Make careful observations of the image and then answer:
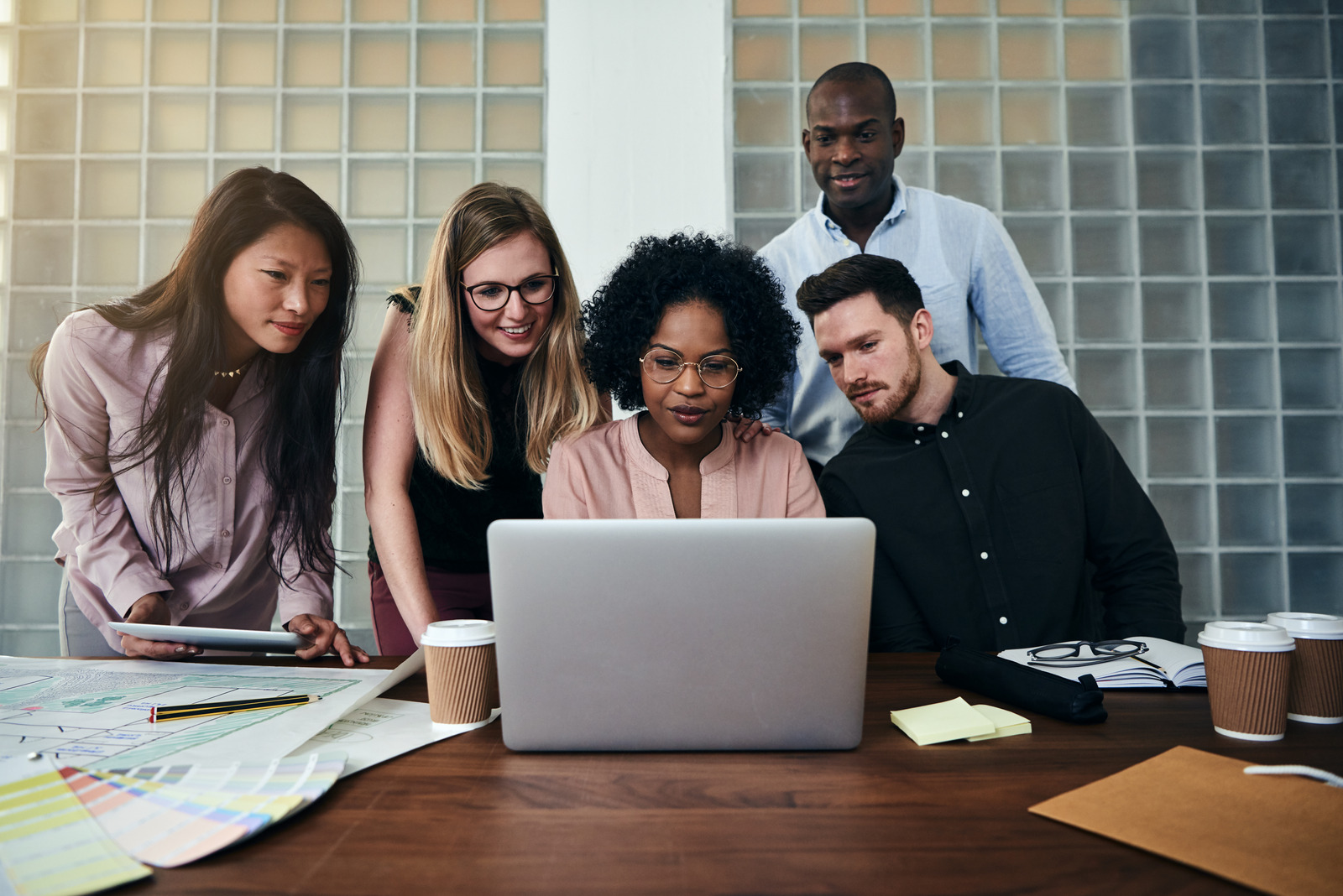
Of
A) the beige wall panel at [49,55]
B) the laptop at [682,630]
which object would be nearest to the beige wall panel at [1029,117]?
the laptop at [682,630]

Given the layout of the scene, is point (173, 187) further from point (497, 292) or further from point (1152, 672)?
point (1152, 672)

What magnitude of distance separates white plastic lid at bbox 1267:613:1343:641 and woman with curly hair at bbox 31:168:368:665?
1608 millimetres

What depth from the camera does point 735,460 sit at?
1.72 metres

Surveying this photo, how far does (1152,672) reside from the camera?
1.08 metres

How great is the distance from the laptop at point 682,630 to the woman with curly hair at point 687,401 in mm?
828

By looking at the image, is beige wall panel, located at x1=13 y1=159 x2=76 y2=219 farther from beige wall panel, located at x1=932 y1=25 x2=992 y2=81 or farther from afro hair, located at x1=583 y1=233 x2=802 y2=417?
beige wall panel, located at x1=932 y1=25 x2=992 y2=81

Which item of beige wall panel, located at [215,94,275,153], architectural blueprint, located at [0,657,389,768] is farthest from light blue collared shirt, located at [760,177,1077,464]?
beige wall panel, located at [215,94,275,153]

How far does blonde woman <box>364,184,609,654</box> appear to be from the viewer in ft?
5.95

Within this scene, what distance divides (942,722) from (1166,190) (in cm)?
290

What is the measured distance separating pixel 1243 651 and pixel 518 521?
75cm

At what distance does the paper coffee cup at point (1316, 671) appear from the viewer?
93cm

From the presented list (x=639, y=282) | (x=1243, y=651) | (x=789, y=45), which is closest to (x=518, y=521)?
(x=1243, y=651)

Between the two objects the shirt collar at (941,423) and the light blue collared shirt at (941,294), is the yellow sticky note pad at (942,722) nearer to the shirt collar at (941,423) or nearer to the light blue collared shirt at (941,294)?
the shirt collar at (941,423)

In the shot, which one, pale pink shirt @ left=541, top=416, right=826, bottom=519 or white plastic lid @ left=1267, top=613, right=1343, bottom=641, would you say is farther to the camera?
pale pink shirt @ left=541, top=416, right=826, bottom=519
